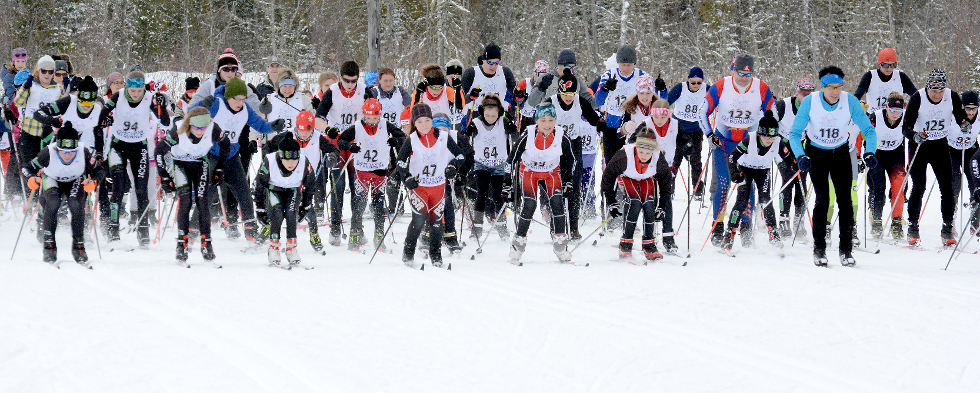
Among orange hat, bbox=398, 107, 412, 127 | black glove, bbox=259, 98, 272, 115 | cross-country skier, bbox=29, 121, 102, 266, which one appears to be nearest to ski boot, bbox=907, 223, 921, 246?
orange hat, bbox=398, 107, 412, 127

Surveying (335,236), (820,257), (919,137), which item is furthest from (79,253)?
(919,137)

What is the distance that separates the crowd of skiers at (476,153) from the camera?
22.6 ft

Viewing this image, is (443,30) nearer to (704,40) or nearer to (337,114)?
(704,40)

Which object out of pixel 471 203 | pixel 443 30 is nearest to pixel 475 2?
pixel 443 30

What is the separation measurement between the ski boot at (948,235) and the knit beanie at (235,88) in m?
6.99

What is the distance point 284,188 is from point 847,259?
4.79m

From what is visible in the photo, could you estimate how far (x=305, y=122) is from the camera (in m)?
7.46

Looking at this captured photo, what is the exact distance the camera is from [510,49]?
33.0m

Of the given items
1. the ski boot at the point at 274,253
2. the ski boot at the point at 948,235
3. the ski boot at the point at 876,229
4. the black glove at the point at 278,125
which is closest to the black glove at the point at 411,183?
the ski boot at the point at 274,253

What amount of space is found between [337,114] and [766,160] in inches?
170

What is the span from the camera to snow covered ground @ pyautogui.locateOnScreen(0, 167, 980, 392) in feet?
13.2

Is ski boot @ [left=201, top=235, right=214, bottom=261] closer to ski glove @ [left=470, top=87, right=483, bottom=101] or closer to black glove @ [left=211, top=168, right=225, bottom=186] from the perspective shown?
black glove @ [left=211, top=168, right=225, bottom=186]

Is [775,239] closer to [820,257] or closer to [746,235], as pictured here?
[746,235]

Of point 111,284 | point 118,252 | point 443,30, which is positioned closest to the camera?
point 111,284
